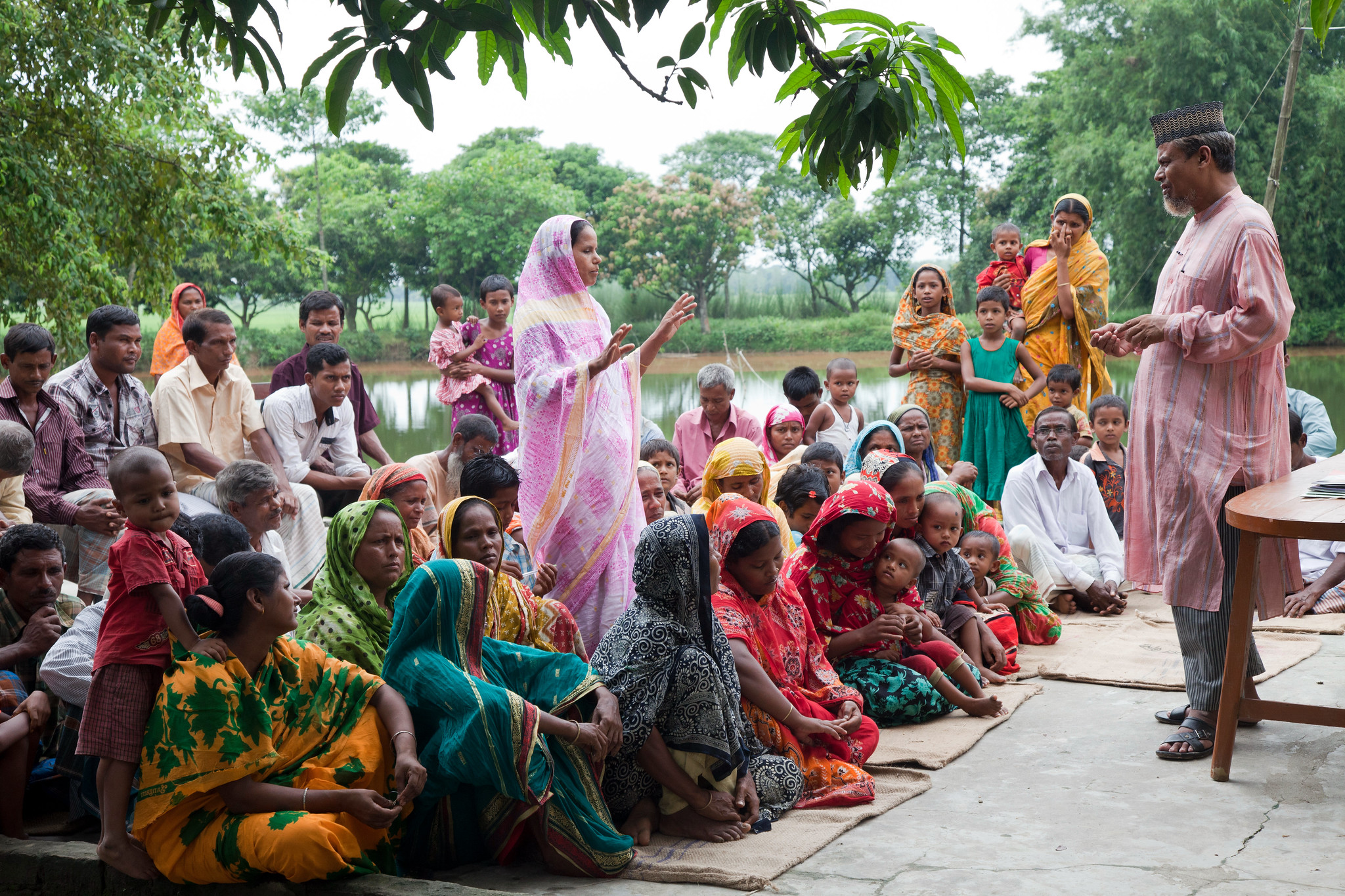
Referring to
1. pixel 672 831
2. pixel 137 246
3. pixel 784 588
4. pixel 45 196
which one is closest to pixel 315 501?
pixel 784 588

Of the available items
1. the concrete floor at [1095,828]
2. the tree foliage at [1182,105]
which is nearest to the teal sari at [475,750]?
the concrete floor at [1095,828]

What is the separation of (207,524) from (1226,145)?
3.47m

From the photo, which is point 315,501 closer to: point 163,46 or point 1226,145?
point 1226,145

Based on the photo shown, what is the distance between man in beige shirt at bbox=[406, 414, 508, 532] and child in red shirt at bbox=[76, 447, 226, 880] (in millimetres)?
2253

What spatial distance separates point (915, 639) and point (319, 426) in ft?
10.1

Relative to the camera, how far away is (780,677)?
378cm

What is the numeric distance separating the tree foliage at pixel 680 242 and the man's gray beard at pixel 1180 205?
25.5m

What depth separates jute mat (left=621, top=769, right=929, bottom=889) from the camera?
289cm

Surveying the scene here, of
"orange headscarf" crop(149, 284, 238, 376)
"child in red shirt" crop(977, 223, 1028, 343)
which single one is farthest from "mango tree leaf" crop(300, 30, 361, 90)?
"child in red shirt" crop(977, 223, 1028, 343)

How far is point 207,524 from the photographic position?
343 cm

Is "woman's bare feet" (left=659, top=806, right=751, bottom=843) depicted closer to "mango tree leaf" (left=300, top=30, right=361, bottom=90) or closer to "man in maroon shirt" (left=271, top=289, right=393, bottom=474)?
"mango tree leaf" (left=300, top=30, right=361, bottom=90)

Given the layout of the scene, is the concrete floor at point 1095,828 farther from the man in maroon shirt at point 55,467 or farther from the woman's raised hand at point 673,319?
the man in maroon shirt at point 55,467

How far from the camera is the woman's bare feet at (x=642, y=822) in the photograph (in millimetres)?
3201

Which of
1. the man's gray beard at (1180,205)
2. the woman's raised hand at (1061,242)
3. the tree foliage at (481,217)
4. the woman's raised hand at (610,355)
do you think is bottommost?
the woman's raised hand at (610,355)
